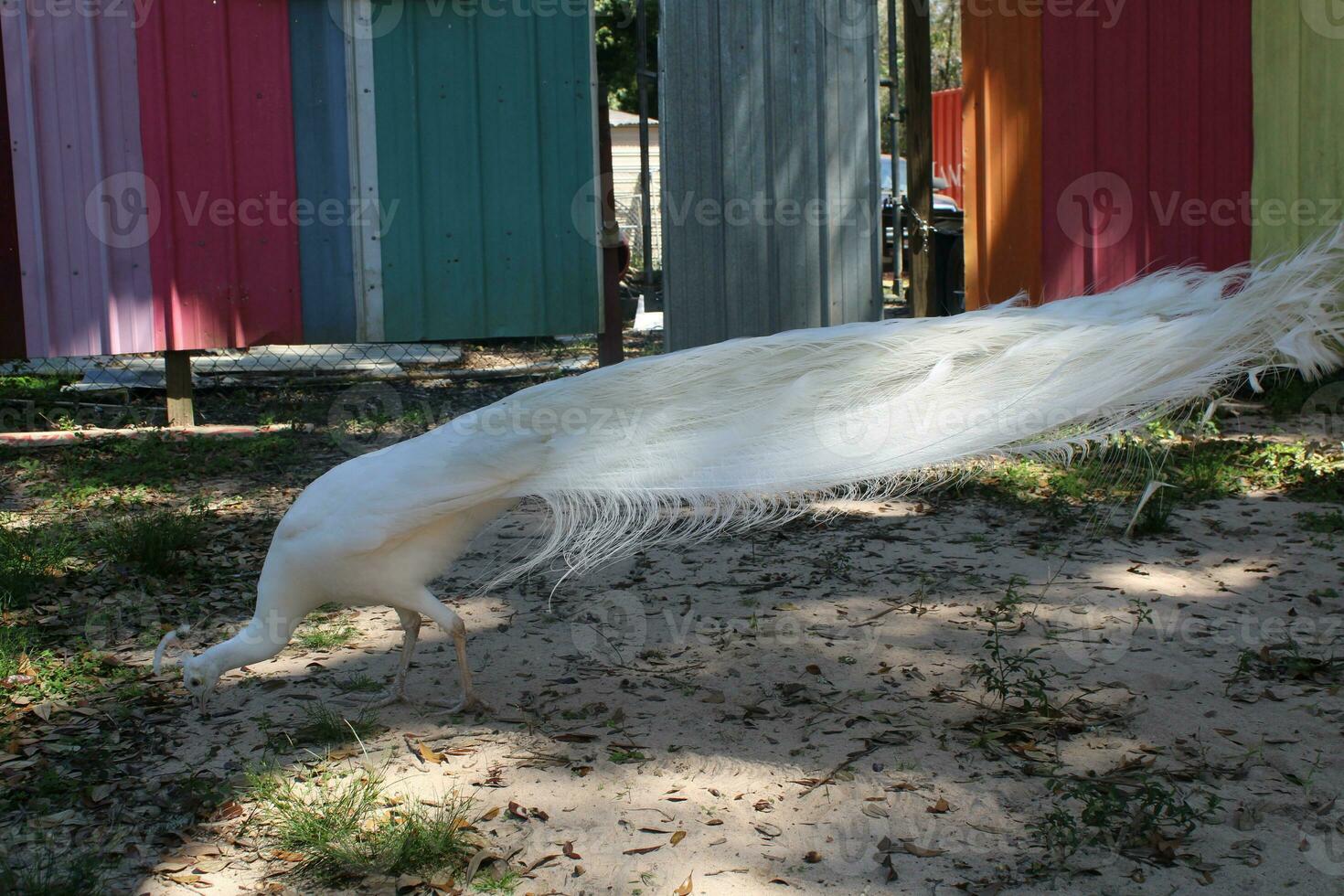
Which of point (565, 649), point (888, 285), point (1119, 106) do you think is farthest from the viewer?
point (888, 285)

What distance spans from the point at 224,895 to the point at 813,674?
2052mm

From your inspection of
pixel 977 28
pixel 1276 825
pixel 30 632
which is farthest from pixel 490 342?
pixel 1276 825

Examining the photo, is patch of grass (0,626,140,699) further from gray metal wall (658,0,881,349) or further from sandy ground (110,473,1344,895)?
gray metal wall (658,0,881,349)

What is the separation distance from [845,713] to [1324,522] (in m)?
2.87

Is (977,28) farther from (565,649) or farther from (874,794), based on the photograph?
(874,794)

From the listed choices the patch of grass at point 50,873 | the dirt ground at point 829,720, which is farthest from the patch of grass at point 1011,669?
the patch of grass at point 50,873

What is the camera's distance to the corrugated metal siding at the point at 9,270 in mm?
7242

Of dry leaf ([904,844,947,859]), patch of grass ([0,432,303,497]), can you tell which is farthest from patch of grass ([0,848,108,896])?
patch of grass ([0,432,303,497])

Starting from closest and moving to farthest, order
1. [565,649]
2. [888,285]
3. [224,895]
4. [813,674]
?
1. [224,895]
2. [813,674]
3. [565,649]
4. [888,285]

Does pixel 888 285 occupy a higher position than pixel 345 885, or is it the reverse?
pixel 888 285

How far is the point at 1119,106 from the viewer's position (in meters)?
7.55

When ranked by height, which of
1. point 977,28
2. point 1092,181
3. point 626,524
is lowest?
point 626,524

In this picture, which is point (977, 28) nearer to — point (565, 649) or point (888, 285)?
point (565, 649)

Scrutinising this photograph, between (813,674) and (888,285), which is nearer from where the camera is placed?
(813,674)
